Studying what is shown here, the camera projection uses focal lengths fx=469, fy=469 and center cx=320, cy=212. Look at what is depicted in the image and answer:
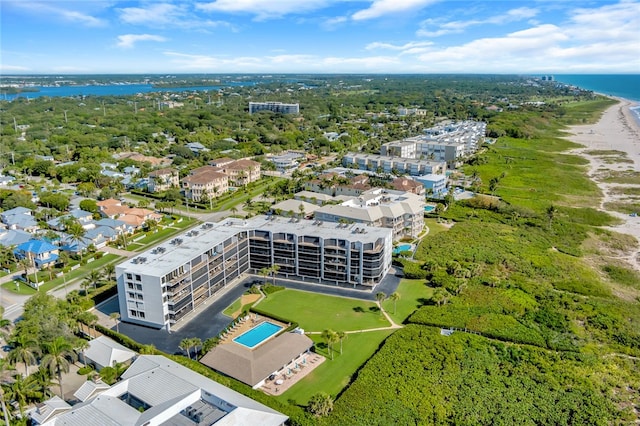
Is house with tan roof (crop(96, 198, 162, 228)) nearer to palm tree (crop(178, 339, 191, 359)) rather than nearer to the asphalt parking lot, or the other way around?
the asphalt parking lot

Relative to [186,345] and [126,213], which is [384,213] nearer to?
[186,345]

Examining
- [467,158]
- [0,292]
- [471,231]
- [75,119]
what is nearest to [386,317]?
[471,231]

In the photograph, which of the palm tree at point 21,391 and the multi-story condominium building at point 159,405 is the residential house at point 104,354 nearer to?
the multi-story condominium building at point 159,405

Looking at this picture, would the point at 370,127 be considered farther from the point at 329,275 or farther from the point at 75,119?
the point at 329,275

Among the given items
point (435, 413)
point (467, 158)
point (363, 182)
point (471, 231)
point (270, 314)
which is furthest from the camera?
point (467, 158)

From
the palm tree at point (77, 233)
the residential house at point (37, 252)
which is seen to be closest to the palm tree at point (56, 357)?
the residential house at point (37, 252)

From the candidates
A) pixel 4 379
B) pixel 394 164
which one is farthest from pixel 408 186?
pixel 4 379
